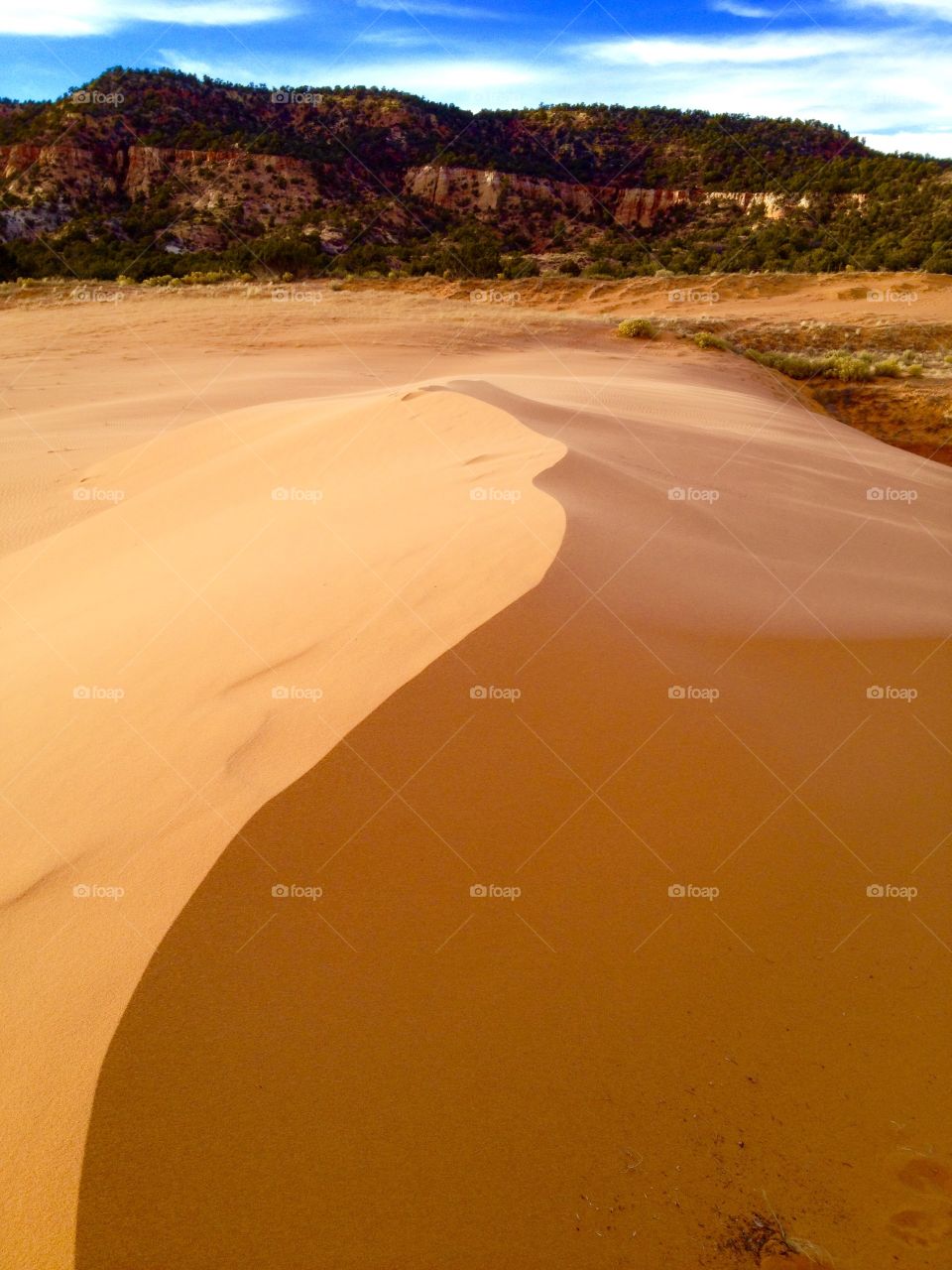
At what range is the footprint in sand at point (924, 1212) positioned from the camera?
204 centimetres

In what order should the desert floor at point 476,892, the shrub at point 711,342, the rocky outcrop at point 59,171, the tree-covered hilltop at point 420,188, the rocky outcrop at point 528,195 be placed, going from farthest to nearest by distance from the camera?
1. the rocky outcrop at point 528,195
2. the rocky outcrop at point 59,171
3. the tree-covered hilltop at point 420,188
4. the shrub at point 711,342
5. the desert floor at point 476,892

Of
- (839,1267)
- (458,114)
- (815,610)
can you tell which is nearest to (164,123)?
(458,114)

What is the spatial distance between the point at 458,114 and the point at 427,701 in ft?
159

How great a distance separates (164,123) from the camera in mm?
36719

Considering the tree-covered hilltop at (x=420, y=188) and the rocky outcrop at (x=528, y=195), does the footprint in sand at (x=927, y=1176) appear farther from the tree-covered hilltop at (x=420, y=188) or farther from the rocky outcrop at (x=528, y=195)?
the rocky outcrop at (x=528, y=195)

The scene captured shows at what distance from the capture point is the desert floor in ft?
6.57

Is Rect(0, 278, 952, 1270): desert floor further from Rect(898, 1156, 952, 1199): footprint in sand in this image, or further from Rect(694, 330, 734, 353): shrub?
Rect(694, 330, 734, 353): shrub

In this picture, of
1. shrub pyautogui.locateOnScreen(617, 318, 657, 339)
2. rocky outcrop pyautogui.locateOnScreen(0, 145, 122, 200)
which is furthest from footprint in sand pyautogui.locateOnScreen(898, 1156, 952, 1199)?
rocky outcrop pyautogui.locateOnScreen(0, 145, 122, 200)

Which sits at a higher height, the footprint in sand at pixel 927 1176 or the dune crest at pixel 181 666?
the dune crest at pixel 181 666

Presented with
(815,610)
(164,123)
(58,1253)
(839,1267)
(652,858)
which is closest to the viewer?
(58,1253)

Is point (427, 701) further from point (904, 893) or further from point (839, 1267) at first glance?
point (839, 1267)

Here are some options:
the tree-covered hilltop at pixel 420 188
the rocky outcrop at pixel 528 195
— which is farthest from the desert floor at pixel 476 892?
the rocky outcrop at pixel 528 195

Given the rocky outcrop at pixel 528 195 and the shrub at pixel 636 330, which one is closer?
the shrub at pixel 636 330

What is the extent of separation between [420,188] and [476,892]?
39.9m
